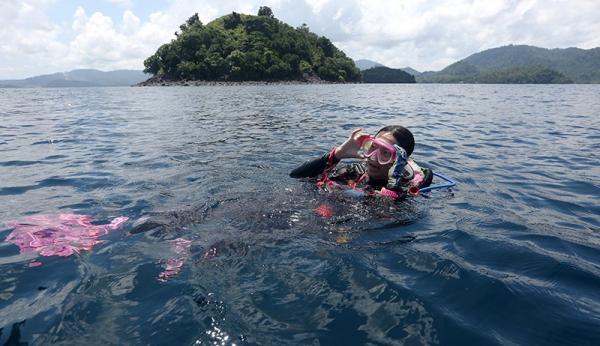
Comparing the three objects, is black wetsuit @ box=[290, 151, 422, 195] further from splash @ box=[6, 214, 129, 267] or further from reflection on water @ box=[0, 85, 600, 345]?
splash @ box=[6, 214, 129, 267]

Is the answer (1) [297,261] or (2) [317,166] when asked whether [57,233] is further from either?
(2) [317,166]

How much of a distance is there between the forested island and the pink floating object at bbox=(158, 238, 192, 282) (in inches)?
3763

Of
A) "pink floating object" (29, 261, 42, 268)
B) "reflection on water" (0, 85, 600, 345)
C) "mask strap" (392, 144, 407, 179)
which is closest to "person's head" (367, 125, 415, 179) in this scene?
"mask strap" (392, 144, 407, 179)

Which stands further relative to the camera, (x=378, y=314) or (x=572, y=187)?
(x=572, y=187)

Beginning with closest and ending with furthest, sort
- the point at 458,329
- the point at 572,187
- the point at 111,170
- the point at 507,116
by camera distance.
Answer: the point at 458,329, the point at 572,187, the point at 111,170, the point at 507,116

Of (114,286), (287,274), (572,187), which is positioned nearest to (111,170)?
(114,286)

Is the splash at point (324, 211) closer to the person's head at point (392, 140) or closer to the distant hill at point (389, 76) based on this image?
the person's head at point (392, 140)

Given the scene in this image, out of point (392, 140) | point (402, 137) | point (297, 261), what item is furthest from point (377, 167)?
point (297, 261)

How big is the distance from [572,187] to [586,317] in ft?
14.8

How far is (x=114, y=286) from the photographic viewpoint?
317cm

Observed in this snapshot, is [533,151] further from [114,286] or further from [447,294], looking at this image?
[114,286]

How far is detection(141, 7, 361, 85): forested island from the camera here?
3780 inches

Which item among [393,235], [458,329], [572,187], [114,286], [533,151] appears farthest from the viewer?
[533,151]

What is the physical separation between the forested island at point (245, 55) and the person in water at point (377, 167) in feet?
308
